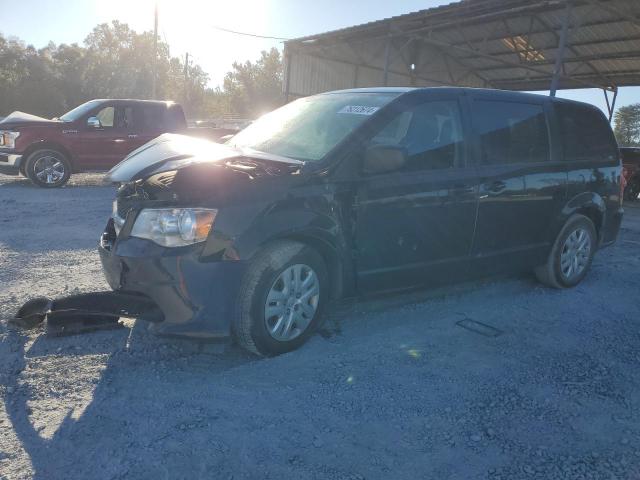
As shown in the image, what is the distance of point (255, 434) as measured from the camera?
2.62 m

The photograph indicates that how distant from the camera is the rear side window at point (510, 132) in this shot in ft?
14.3

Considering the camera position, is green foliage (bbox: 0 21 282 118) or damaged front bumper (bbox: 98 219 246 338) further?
green foliage (bbox: 0 21 282 118)

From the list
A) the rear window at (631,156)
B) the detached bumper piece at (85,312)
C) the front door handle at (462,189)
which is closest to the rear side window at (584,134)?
the front door handle at (462,189)

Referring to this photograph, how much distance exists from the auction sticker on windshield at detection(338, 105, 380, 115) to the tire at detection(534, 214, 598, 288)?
251 centimetres

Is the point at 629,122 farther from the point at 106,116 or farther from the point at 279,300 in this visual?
the point at 279,300

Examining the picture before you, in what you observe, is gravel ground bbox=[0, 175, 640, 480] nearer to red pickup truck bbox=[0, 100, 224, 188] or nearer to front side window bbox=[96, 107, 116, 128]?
red pickup truck bbox=[0, 100, 224, 188]

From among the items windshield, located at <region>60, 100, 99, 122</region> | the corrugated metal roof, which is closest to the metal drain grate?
windshield, located at <region>60, 100, 99, 122</region>

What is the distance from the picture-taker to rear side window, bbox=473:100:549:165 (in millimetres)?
4372

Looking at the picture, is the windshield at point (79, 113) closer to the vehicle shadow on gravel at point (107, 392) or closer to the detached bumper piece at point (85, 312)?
the detached bumper piece at point (85, 312)

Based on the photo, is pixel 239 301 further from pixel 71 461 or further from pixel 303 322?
pixel 71 461

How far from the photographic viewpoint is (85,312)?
3480 millimetres

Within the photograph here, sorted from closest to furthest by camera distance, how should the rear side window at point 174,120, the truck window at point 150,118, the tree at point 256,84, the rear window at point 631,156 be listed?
the truck window at point 150,118 → the rear side window at point 174,120 → the rear window at point 631,156 → the tree at point 256,84

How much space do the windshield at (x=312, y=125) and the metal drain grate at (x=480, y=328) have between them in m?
1.79

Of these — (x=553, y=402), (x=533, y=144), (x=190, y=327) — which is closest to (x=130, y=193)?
(x=190, y=327)
